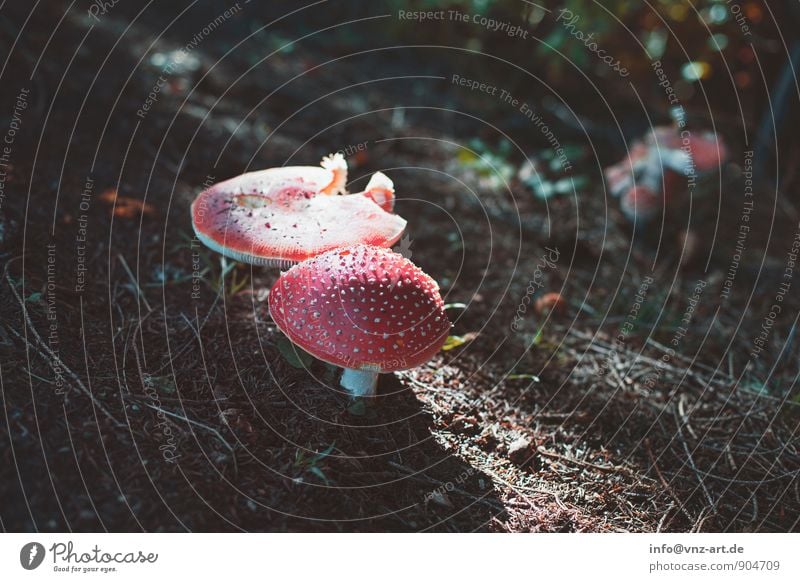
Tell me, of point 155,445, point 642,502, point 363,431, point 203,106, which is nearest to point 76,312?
point 155,445
